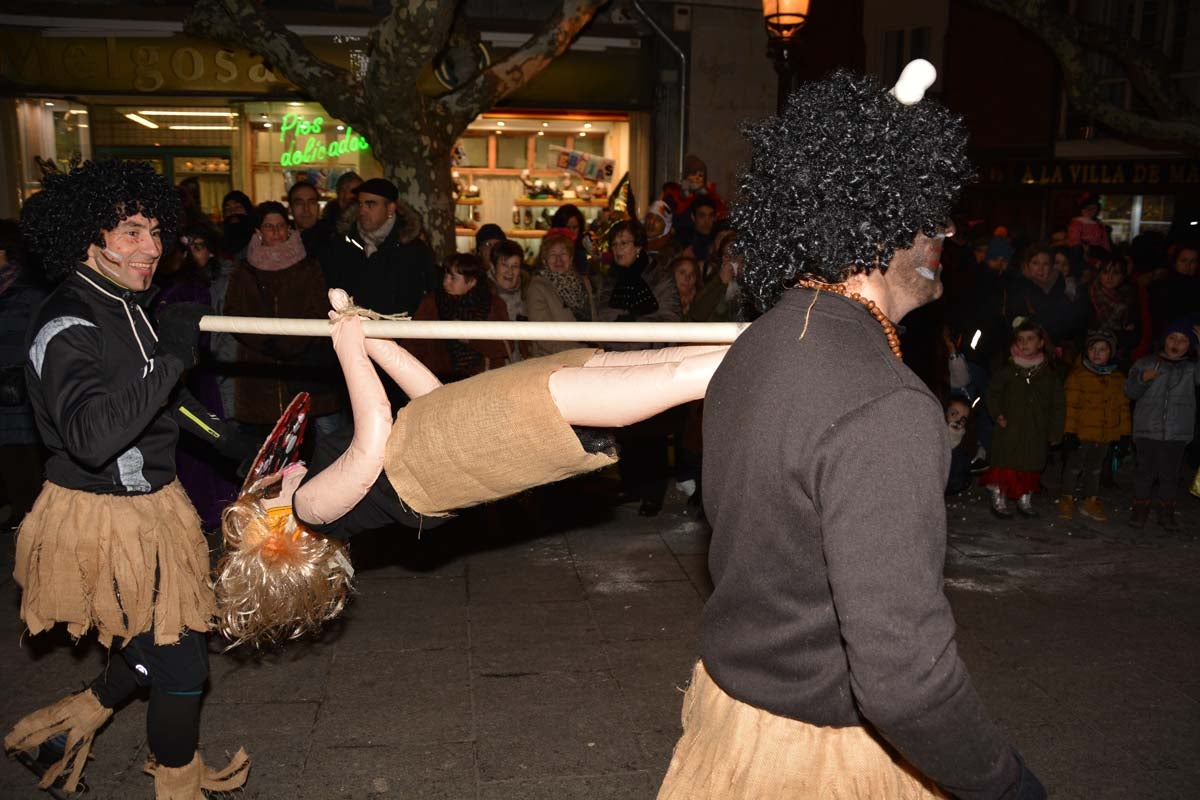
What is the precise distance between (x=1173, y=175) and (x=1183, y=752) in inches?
500

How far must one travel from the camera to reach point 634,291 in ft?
22.6

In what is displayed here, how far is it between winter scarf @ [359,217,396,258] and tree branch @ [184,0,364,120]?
265cm

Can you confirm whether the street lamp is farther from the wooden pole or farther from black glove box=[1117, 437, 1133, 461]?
the wooden pole

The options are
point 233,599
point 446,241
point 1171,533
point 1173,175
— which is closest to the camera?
point 233,599

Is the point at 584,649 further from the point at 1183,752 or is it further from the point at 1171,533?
the point at 1171,533

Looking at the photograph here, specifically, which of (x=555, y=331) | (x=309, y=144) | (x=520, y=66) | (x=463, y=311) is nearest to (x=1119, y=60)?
(x=520, y=66)

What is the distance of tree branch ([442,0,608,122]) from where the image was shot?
9258 mm

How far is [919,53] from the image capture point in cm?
1658

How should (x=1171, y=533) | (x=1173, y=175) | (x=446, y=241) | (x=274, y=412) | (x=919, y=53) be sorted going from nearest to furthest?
(x=274, y=412)
(x=1171, y=533)
(x=446, y=241)
(x=1173, y=175)
(x=919, y=53)

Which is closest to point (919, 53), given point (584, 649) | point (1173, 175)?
point (1173, 175)

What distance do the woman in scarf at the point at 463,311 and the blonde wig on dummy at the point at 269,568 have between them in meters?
3.38

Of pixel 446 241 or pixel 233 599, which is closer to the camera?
pixel 233 599

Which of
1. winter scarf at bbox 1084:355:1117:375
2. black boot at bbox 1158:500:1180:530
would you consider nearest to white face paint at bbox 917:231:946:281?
black boot at bbox 1158:500:1180:530

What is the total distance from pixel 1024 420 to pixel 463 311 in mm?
3972
